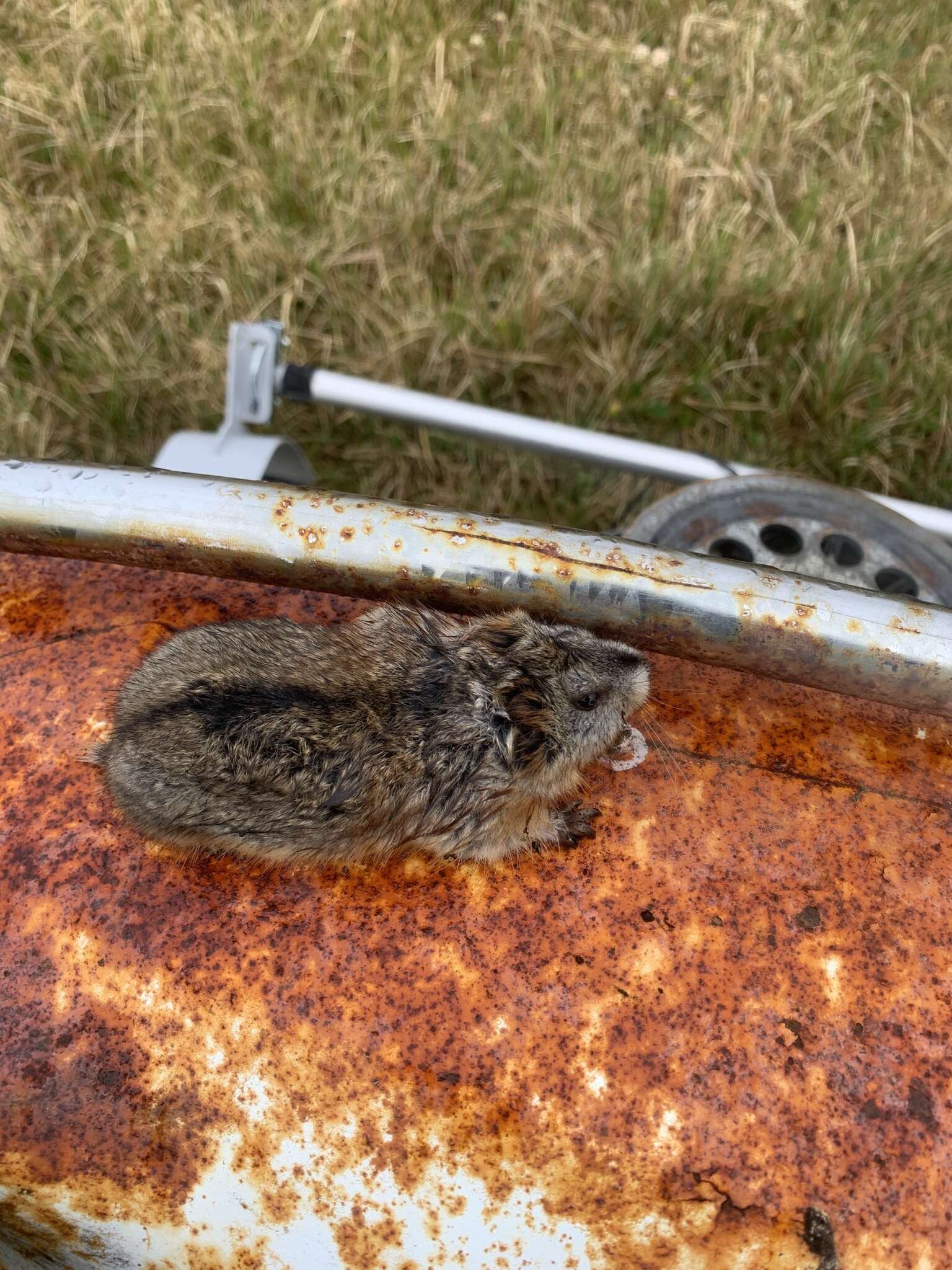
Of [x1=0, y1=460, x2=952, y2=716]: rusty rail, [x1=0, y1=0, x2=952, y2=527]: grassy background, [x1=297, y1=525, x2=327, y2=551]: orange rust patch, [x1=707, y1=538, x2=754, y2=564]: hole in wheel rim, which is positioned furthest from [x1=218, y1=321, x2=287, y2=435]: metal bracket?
[x1=707, y1=538, x2=754, y2=564]: hole in wheel rim

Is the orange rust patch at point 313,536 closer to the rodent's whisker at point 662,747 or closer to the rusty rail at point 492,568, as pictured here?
the rusty rail at point 492,568

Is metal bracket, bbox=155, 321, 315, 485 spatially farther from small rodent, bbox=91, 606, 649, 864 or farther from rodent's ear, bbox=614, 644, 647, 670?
rodent's ear, bbox=614, 644, 647, 670

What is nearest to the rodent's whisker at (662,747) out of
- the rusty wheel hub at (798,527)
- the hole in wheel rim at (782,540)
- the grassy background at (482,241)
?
the rusty wheel hub at (798,527)

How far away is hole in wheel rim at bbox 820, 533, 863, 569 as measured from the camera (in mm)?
2861

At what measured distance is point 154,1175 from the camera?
5.12ft

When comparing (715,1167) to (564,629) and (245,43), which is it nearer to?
(564,629)

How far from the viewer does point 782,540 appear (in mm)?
3059

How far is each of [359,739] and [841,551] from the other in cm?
167

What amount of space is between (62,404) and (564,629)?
2825mm

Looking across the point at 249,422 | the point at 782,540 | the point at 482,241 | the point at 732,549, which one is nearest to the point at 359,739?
the point at 732,549

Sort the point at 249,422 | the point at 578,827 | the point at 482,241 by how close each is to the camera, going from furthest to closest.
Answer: the point at 482,241 → the point at 249,422 → the point at 578,827

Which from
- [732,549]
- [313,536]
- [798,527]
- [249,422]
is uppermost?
[313,536]

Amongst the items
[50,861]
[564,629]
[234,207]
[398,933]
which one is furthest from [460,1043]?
[234,207]

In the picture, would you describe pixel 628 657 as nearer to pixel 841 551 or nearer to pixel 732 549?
pixel 732 549
